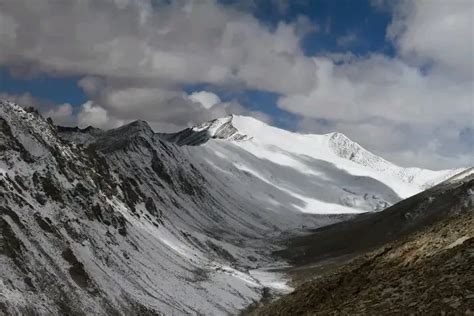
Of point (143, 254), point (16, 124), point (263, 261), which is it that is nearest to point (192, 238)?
point (263, 261)

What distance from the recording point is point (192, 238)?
546 feet

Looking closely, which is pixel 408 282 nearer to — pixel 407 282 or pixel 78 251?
pixel 407 282

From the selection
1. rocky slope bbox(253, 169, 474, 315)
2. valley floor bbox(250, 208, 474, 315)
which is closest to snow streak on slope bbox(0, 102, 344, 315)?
valley floor bbox(250, 208, 474, 315)

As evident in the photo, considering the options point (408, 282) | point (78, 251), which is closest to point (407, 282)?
point (408, 282)

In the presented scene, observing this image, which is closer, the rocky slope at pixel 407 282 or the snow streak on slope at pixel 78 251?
the rocky slope at pixel 407 282

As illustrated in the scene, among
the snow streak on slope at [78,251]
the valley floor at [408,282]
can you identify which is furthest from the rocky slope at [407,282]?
the snow streak on slope at [78,251]

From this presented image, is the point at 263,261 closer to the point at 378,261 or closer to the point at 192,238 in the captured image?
the point at 192,238

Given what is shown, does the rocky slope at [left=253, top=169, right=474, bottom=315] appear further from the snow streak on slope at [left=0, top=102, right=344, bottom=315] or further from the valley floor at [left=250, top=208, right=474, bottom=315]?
the snow streak on slope at [left=0, top=102, right=344, bottom=315]

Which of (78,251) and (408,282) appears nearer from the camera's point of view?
(408,282)

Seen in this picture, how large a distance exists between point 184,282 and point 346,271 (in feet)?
281

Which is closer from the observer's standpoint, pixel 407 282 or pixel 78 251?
pixel 407 282

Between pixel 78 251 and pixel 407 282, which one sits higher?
pixel 78 251

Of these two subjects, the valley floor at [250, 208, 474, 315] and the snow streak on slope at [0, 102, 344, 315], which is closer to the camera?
the valley floor at [250, 208, 474, 315]

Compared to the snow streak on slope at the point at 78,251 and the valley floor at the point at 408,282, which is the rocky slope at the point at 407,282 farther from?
the snow streak on slope at the point at 78,251
